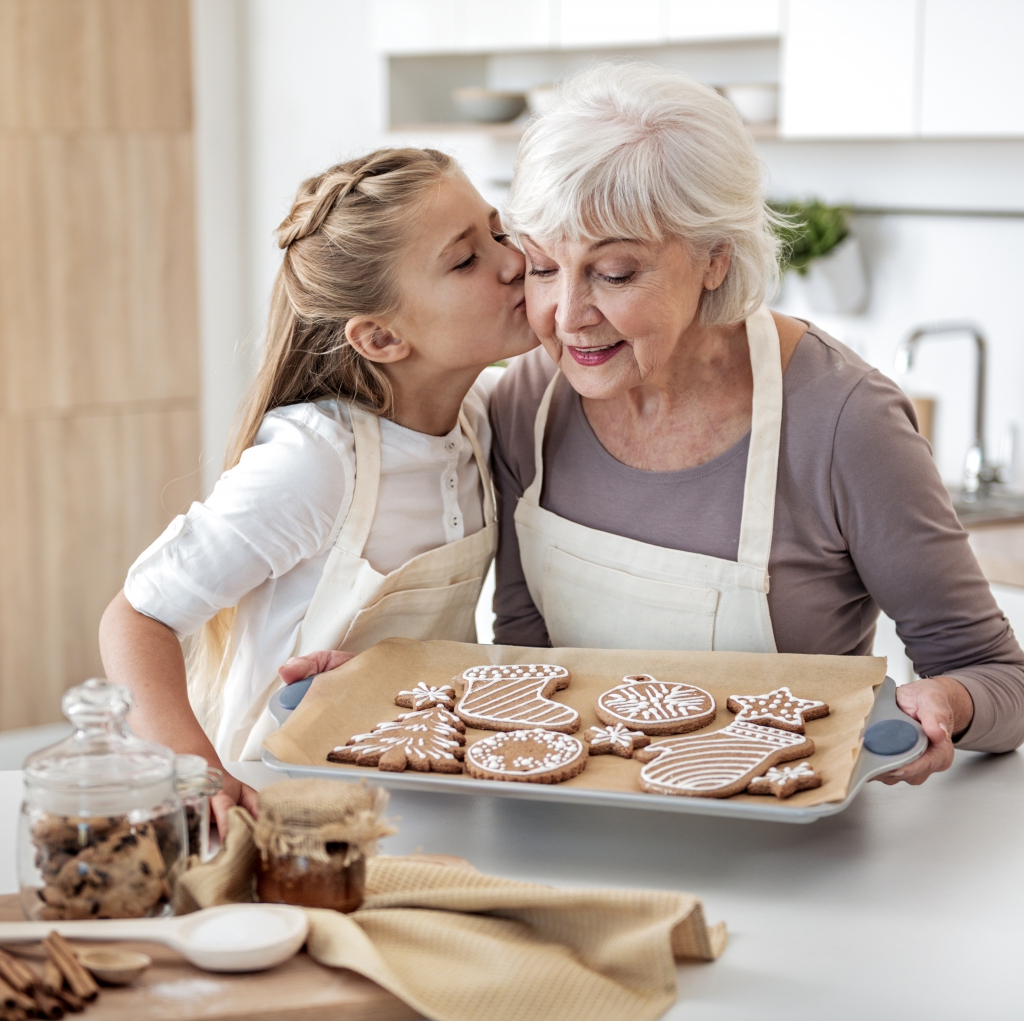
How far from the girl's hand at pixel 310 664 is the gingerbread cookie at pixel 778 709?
1.32 feet

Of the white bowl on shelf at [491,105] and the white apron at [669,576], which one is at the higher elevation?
the white bowl on shelf at [491,105]

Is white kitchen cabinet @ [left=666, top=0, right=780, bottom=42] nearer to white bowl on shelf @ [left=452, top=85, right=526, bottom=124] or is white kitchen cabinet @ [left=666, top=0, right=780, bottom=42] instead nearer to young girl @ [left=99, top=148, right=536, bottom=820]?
white bowl on shelf @ [left=452, top=85, right=526, bottom=124]

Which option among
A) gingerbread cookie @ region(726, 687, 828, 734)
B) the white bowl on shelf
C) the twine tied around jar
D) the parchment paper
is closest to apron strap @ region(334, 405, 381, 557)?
the parchment paper

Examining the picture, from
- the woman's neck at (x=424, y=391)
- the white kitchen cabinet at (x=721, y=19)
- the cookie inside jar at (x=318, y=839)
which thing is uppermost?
the white kitchen cabinet at (x=721, y=19)

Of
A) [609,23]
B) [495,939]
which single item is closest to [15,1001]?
[495,939]

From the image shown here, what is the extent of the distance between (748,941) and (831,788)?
0.16m

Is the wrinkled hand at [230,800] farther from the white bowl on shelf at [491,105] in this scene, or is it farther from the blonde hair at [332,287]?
the white bowl on shelf at [491,105]

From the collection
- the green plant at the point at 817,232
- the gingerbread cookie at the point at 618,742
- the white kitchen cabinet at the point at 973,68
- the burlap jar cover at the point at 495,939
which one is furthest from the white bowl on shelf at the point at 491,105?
the burlap jar cover at the point at 495,939

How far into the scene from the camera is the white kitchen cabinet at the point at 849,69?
2.54m

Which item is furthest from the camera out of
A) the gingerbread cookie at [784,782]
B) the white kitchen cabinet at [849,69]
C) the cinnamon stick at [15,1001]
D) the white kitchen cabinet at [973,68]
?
the white kitchen cabinet at [849,69]

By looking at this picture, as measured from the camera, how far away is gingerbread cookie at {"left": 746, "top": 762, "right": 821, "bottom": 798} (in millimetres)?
1048

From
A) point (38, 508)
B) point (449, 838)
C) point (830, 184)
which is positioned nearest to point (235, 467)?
point (449, 838)

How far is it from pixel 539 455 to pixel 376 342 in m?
0.25

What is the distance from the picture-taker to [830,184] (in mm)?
3082
